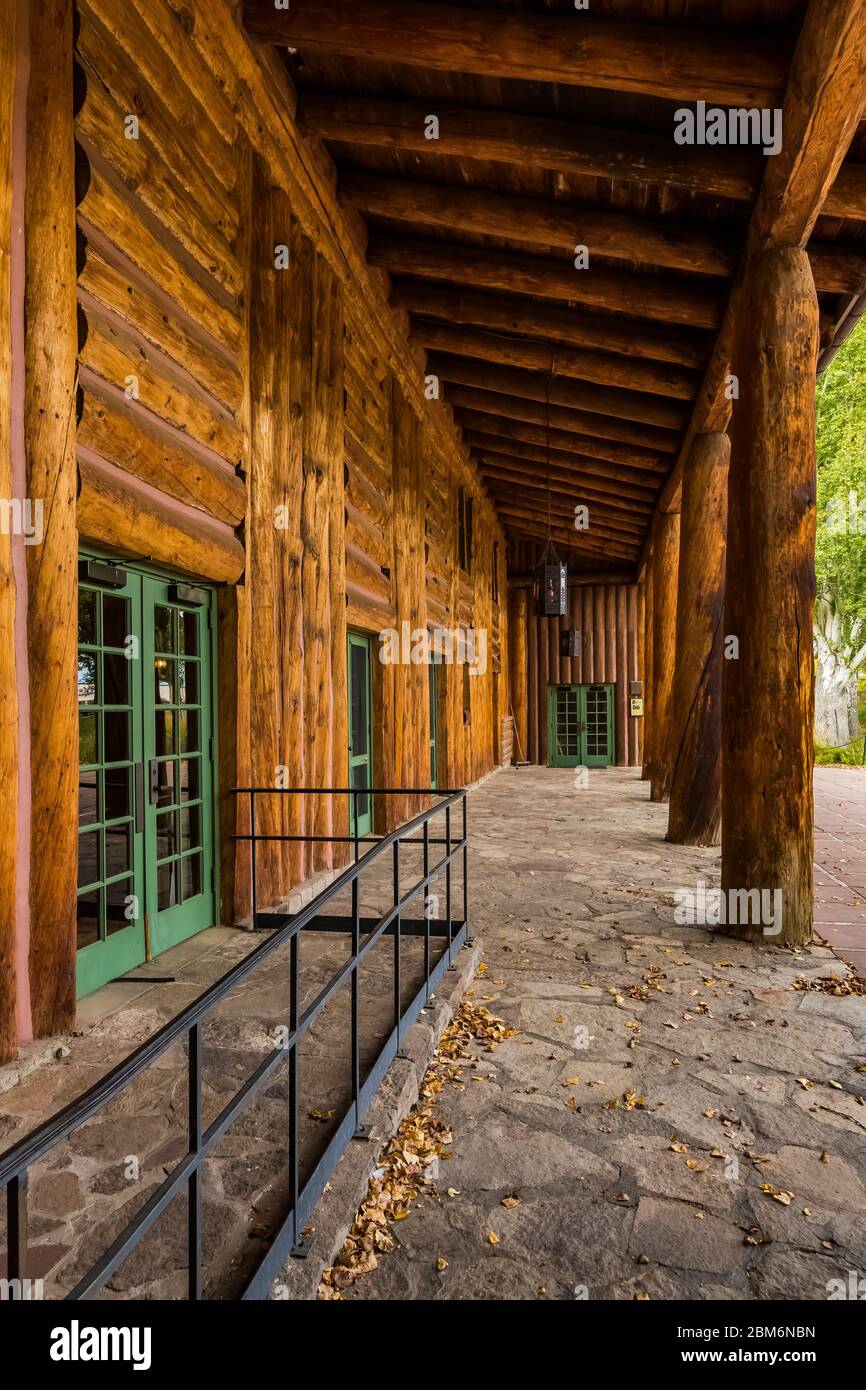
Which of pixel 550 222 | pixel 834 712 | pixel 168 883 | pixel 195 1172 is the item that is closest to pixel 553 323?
pixel 550 222

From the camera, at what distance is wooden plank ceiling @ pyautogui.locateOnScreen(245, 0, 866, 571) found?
14.2 ft

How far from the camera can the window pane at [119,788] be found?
4090mm

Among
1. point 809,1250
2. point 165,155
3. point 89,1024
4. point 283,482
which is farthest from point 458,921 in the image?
point 165,155

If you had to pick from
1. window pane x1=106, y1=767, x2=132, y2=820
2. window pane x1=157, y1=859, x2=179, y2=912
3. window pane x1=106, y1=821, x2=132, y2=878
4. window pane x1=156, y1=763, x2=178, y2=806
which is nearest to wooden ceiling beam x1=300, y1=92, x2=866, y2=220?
window pane x1=156, y1=763, x2=178, y2=806

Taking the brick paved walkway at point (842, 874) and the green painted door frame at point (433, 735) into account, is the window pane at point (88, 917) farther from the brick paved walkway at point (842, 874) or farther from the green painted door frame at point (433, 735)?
the green painted door frame at point (433, 735)

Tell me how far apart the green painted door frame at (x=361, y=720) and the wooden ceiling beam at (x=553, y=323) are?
142 inches

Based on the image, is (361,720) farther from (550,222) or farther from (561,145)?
(561,145)

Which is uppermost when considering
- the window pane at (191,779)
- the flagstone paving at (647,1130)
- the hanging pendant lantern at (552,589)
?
the hanging pendant lantern at (552,589)

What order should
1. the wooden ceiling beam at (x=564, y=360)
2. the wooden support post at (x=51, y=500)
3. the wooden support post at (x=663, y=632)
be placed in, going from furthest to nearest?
1. the wooden support post at (x=663, y=632)
2. the wooden ceiling beam at (x=564, y=360)
3. the wooden support post at (x=51, y=500)

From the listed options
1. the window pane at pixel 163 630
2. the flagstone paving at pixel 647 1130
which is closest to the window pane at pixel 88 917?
the window pane at pixel 163 630

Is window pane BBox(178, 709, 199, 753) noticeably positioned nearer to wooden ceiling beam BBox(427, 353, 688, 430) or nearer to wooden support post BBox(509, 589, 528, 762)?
wooden ceiling beam BBox(427, 353, 688, 430)

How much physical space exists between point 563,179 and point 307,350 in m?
2.36

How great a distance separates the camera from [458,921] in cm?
477
